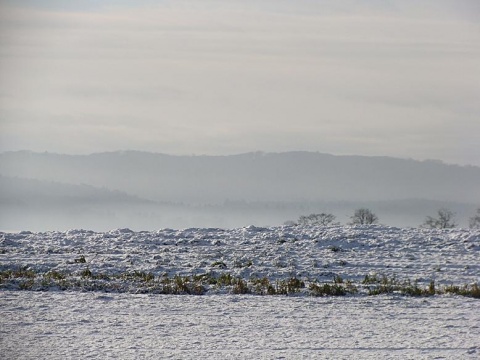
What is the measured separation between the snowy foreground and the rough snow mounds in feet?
0.18

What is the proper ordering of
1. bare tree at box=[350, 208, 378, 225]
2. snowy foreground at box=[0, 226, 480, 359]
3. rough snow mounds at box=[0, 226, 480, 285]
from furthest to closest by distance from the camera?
1. bare tree at box=[350, 208, 378, 225]
2. rough snow mounds at box=[0, 226, 480, 285]
3. snowy foreground at box=[0, 226, 480, 359]

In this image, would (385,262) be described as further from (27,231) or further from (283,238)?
(27,231)

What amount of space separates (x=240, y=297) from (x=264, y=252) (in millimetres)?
6313

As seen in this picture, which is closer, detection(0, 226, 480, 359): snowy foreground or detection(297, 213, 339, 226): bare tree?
detection(0, 226, 480, 359): snowy foreground

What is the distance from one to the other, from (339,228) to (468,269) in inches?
289

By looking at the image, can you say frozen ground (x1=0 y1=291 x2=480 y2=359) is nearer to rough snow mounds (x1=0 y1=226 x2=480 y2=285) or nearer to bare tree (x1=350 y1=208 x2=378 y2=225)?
rough snow mounds (x1=0 y1=226 x2=480 y2=285)

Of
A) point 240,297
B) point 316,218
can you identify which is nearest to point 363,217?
point 316,218

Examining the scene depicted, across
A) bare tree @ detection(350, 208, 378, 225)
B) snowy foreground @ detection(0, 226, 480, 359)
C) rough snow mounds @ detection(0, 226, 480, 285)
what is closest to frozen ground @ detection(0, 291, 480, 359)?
snowy foreground @ detection(0, 226, 480, 359)

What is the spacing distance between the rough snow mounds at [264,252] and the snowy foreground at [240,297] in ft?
0.18

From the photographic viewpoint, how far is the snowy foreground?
10.3 m

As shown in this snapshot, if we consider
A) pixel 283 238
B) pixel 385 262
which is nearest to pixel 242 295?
pixel 385 262

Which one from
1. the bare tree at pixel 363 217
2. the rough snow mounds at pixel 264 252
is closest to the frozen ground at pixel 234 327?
the rough snow mounds at pixel 264 252

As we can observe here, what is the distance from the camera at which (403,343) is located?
1047cm

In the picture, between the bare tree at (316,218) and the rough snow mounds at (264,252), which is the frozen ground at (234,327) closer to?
the rough snow mounds at (264,252)
